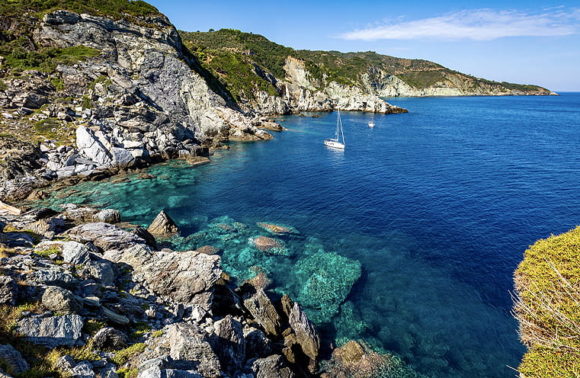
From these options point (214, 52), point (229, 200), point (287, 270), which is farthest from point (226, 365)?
point (214, 52)

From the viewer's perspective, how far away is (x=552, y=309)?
15.9 metres

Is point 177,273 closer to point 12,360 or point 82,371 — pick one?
point 82,371

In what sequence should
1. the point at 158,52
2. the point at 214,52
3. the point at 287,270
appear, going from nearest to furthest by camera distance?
the point at 287,270
the point at 158,52
the point at 214,52

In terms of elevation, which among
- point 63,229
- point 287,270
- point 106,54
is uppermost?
point 106,54

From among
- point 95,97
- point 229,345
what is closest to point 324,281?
point 229,345

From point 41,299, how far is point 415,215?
42658mm

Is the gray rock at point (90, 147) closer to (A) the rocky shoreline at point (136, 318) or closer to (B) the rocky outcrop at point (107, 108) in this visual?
(B) the rocky outcrop at point (107, 108)

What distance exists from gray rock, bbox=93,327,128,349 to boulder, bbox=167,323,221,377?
2.40 meters

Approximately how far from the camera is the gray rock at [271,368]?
16.8 m

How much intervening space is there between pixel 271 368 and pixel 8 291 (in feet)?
48.8

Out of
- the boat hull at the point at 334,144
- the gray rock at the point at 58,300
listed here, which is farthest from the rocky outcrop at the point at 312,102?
the gray rock at the point at 58,300

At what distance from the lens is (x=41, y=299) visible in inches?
566

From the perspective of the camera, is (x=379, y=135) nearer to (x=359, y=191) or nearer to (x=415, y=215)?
(x=359, y=191)

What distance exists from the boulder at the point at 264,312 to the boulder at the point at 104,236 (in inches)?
529
